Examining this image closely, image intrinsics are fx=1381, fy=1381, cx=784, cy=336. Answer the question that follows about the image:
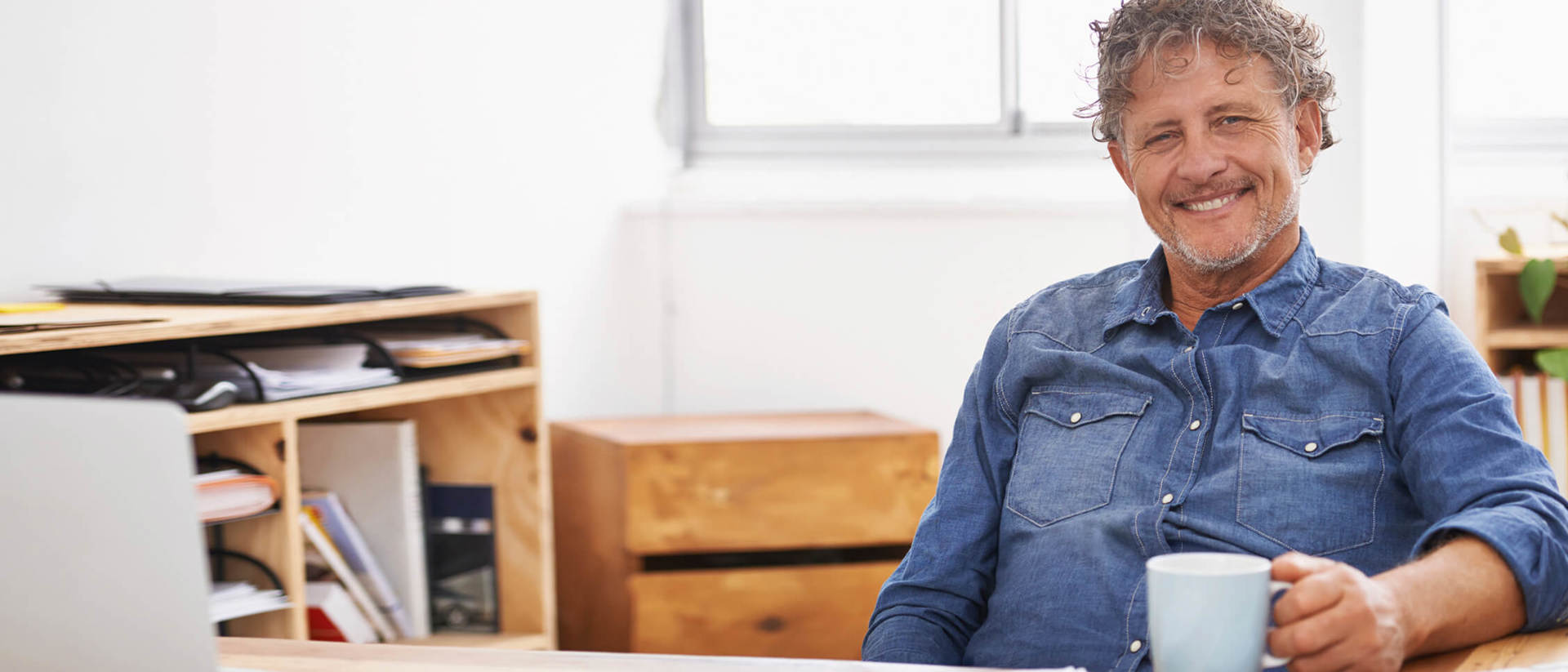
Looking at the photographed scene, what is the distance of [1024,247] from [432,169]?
1174 millimetres

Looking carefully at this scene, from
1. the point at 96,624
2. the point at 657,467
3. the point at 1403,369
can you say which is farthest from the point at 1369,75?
the point at 96,624

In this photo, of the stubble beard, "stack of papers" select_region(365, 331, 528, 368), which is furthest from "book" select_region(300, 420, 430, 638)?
the stubble beard

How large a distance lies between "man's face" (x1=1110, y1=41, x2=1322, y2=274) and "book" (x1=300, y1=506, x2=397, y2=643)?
3.71ft

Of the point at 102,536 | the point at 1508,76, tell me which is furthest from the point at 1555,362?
the point at 102,536

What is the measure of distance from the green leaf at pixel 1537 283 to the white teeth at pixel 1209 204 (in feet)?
4.86

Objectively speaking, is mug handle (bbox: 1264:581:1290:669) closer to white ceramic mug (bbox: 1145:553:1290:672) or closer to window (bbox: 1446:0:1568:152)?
white ceramic mug (bbox: 1145:553:1290:672)

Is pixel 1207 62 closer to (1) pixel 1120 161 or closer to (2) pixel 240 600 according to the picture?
(1) pixel 1120 161

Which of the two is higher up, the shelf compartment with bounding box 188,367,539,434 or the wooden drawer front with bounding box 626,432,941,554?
the shelf compartment with bounding box 188,367,539,434

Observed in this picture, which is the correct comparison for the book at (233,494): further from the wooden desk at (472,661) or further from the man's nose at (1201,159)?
the man's nose at (1201,159)

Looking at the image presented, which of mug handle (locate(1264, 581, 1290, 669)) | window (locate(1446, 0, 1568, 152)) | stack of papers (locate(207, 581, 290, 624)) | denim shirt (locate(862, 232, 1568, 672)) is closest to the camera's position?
mug handle (locate(1264, 581, 1290, 669))

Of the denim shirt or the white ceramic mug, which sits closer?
the white ceramic mug

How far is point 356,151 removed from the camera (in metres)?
2.27

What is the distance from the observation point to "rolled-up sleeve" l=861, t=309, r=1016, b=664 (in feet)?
3.75

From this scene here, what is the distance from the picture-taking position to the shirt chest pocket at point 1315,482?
105 cm
